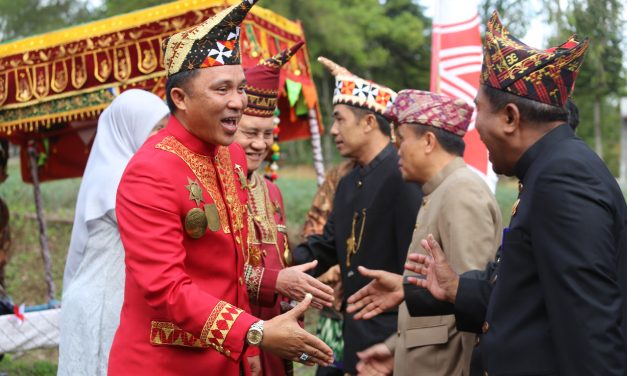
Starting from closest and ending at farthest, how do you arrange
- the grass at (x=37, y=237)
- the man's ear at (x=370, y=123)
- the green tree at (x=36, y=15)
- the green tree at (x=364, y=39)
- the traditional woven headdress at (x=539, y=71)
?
the traditional woven headdress at (x=539, y=71)
the man's ear at (x=370, y=123)
the grass at (x=37, y=237)
the green tree at (x=36, y=15)
the green tree at (x=364, y=39)

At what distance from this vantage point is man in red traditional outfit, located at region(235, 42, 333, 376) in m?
3.30

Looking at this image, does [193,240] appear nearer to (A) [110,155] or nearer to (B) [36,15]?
(A) [110,155]

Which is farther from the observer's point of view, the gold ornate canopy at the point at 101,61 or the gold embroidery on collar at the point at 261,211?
the gold ornate canopy at the point at 101,61

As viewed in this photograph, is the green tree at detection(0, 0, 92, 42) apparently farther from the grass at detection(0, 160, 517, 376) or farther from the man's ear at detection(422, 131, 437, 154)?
the man's ear at detection(422, 131, 437, 154)

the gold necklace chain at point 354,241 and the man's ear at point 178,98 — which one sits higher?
the man's ear at point 178,98

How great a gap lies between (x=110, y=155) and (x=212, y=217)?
1561 millimetres

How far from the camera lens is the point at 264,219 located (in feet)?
12.9

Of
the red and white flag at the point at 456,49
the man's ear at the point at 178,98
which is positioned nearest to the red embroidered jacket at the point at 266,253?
the man's ear at the point at 178,98

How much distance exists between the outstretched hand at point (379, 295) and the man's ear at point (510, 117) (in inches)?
40.6

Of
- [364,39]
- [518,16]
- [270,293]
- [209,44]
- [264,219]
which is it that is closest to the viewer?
[209,44]

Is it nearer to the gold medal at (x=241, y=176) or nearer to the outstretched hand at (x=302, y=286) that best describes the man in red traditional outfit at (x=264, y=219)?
the outstretched hand at (x=302, y=286)

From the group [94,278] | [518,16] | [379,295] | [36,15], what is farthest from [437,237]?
[36,15]

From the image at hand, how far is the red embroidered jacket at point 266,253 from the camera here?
3299 millimetres

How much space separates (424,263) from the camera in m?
3.01
